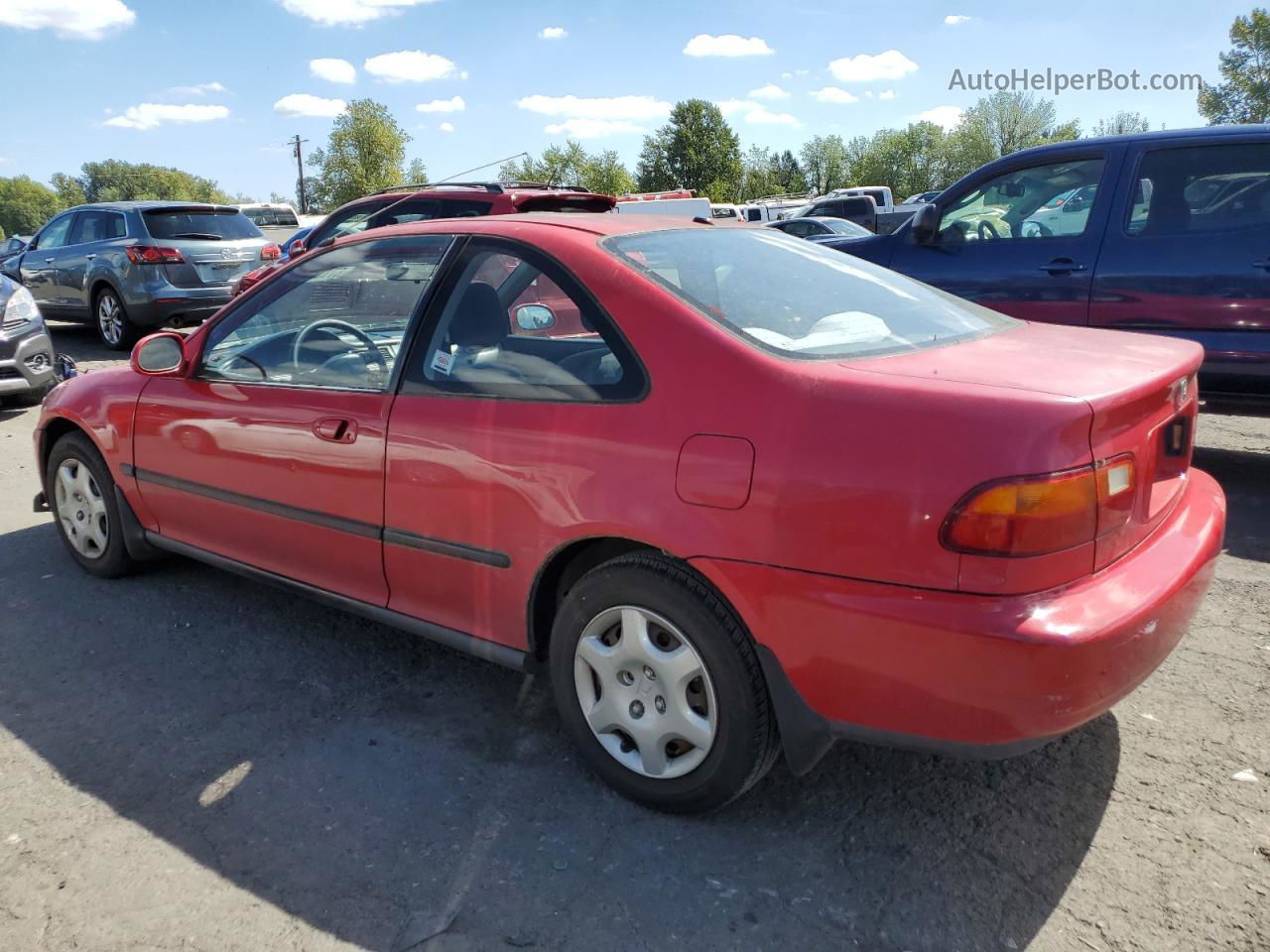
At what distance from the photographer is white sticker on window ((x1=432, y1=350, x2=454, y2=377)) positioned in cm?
295

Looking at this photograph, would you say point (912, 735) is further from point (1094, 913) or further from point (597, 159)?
point (597, 159)

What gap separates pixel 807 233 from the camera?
800 inches

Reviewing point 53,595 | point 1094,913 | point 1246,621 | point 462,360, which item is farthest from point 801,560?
point 53,595

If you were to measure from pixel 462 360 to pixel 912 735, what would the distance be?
1.64 m

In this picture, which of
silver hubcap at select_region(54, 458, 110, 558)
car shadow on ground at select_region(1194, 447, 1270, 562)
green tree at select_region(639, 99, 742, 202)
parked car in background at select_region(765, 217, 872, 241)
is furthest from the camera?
green tree at select_region(639, 99, 742, 202)

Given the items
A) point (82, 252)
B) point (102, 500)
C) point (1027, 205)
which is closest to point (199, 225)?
point (82, 252)

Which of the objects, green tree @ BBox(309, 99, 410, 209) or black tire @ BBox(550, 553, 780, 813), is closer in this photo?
black tire @ BBox(550, 553, 780, 813)

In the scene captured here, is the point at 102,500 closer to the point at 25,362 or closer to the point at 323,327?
the point at 323,327

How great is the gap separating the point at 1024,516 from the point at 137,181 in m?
149

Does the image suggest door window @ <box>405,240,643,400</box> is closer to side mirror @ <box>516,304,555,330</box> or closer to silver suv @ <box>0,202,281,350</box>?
side mirror @ <box>516,304,555,330</box>

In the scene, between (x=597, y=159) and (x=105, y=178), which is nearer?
(x=597, y=159)

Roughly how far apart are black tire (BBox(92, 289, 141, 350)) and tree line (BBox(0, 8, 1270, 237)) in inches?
1344

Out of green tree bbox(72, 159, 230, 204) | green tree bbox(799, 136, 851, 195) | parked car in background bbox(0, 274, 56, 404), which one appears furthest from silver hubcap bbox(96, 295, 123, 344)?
green tree bbox(72, 159, 230, 204)

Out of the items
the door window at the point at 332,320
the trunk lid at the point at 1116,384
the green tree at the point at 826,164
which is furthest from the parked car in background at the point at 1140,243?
the green tree at the point at 826,164
